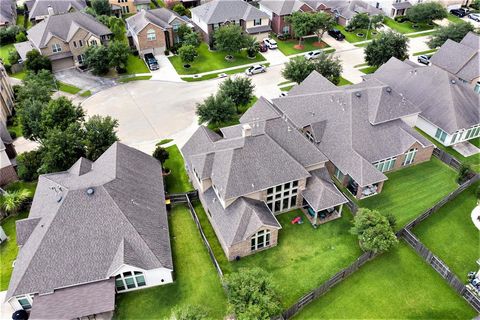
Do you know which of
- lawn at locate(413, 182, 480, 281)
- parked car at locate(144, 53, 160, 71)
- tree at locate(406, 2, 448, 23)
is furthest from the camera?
tree at locate(406, 2, 448, 23)

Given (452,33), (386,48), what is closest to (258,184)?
(386,48)

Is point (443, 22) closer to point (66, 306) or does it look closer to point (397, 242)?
point (397, 242)

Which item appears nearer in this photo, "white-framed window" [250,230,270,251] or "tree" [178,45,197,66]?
"white-framed window" [250,230,270,251]

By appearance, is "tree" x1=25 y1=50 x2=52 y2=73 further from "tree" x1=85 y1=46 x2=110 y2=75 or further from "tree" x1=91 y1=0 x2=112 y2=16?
"tree" x1=91 y1=0 x2=112 y2=16

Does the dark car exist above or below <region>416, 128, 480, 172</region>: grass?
above

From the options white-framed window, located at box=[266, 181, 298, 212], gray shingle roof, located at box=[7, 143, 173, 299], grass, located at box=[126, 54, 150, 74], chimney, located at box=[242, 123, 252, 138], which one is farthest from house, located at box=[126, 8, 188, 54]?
white-framed window, located at box=[266, 181, 298, 212]

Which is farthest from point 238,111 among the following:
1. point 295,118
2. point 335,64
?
point 335,64
